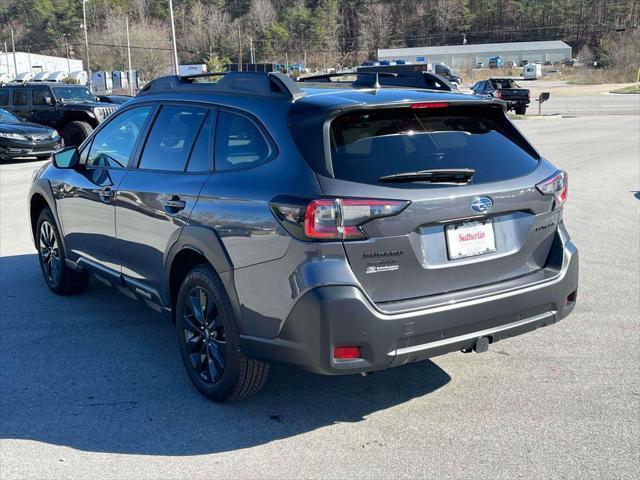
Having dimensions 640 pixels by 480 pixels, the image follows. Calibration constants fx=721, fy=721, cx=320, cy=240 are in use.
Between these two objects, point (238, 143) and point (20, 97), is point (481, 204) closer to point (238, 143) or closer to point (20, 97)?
point (238, 143)

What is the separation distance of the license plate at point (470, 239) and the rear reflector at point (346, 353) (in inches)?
27.3

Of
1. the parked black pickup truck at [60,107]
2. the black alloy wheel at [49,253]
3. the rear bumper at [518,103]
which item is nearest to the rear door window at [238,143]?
the black alloy wheel at [49,253]

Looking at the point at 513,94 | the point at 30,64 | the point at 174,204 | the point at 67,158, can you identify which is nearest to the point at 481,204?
the point at 174,204

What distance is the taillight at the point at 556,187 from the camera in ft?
13.3

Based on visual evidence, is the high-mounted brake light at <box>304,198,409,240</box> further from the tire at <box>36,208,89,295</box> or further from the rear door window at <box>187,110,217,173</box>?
the tire at <box>36,208,89,295</box>

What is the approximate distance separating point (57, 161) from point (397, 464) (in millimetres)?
3975

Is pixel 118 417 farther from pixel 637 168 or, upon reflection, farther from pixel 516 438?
pixel 637 168

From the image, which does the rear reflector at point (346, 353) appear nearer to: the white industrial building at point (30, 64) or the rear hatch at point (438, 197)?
the rear hatch at point (438, 197)

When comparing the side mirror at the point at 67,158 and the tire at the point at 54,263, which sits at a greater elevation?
the side mirror at the point at 67,158

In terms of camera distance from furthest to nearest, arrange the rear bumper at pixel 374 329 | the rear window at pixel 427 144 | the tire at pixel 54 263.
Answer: the tire at pixel 54 263
the rear window at pixel 427 144
the rear bumper at pixel 374 329

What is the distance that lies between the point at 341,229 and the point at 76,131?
57.9ft

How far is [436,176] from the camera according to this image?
366 centimetres

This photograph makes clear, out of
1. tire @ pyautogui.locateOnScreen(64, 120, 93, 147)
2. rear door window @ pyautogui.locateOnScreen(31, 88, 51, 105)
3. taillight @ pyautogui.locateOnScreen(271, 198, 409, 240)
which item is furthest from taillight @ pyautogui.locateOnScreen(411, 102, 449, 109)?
rear door window @ pyautogui.locateOnScreen(31, 88, 51, 105)

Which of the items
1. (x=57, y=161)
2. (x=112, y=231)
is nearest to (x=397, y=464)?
(x=112, y=231)
